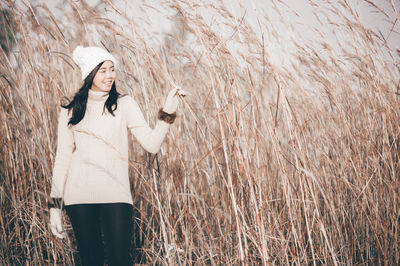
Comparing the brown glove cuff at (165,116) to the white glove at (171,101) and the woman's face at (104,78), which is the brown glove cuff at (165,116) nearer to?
the white glove at (171,101)

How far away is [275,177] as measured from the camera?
1596mm

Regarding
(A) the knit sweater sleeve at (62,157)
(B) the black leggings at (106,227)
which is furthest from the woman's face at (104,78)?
(B) the black leggings at (106,227)

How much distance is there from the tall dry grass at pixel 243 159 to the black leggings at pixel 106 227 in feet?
0.35

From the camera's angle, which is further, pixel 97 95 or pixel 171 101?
pixel 97 95

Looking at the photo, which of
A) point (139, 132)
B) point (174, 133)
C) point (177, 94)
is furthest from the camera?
point (174, 133)

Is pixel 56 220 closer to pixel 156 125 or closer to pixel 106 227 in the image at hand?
pixel 106 227

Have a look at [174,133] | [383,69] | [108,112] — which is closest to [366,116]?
[383,69]

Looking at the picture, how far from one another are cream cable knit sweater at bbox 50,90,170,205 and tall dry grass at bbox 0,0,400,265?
2.9 inches

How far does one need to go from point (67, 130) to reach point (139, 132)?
30 cm

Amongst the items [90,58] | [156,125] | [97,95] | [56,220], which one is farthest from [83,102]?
[56,220]

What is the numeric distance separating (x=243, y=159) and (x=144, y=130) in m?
0.41

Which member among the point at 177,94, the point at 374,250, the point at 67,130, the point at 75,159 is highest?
the point at 177,94

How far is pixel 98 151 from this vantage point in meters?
1.21

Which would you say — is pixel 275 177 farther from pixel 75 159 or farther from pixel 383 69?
pixel 75 159
